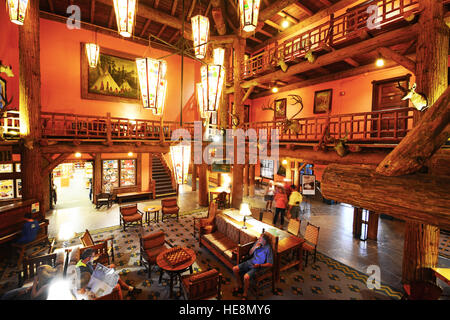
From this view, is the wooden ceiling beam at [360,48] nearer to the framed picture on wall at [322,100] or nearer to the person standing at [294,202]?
the framed picture on wall at [322,100]

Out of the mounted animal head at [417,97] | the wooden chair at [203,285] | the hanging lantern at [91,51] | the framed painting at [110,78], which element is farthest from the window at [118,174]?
the mounted animal head at [417,97]

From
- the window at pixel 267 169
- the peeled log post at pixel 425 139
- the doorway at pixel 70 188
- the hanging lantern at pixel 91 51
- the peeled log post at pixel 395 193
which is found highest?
the hanging lantern at pixel 91 51

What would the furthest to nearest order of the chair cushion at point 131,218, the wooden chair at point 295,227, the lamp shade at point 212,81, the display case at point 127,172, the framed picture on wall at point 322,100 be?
the display case at point 127,172, the framed picture on wall at point 322,100, the chair cushion at point 131,218, the wooden chair at point 295,227, the lamp shade at point 212,81

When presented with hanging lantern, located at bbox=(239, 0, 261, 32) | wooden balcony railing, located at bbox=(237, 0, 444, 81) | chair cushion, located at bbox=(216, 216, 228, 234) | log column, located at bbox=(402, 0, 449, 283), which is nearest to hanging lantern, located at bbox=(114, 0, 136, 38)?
hanging lantern, located at bbox=(239, 0, 261, 32)

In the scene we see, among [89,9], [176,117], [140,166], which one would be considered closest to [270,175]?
[176,117]

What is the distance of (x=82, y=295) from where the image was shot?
3.65 meters

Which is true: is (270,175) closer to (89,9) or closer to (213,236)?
(213,236)

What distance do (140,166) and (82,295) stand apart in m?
10.0

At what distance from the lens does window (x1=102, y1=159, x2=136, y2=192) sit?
12.0m

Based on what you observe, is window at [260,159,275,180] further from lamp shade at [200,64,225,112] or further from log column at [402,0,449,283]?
lamp shade at [200,64,225,112]

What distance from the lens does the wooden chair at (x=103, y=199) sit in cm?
1095

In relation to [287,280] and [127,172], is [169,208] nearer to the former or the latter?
[127,172]

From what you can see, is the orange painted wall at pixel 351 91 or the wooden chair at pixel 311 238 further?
the orange painted wall at pixel 351 91

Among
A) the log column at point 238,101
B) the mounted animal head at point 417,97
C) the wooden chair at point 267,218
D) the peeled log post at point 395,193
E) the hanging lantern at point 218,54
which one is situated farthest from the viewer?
the log column at point 238,101
